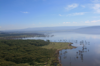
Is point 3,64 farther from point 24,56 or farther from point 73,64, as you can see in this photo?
point 73,64

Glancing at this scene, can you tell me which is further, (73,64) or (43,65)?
(73,64)

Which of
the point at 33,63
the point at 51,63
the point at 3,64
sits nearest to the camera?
the point at 3,64

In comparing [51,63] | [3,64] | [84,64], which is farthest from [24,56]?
[84,64]

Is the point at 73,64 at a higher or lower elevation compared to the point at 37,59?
lower

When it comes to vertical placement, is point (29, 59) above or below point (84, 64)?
above

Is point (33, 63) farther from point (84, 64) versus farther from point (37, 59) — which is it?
point (84, 64)

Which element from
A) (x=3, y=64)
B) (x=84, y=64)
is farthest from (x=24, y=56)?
(x=84, y=64)

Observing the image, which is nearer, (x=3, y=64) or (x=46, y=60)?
(x=3, y=64)

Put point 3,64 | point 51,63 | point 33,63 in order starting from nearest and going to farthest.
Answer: point 3,64
point 33,63
point 51,63
